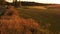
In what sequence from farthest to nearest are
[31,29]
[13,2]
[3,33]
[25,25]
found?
[13,2], [25,25], [31,29], [3,33]

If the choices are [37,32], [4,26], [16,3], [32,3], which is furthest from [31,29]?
[32,3]

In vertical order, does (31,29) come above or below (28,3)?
above

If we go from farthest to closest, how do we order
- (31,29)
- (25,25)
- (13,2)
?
(13,2)
(25,25)
(31,29)

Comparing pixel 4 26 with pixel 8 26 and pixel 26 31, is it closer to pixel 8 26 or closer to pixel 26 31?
pixel 8 26

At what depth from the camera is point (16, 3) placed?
3884 cm

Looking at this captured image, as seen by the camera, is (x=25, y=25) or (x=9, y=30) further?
(x=25, y=25)

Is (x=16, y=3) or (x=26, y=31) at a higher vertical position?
→ (x=26, y=31)

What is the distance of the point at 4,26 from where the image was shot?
12766 mm

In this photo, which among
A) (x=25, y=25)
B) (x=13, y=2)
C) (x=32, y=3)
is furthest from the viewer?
(x=32, y=3)

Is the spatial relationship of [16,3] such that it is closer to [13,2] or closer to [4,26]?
[13,2]

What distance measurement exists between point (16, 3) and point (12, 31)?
27.3 meters

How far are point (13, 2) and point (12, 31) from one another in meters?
27.3

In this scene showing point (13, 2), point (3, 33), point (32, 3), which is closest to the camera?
point (3, 33)

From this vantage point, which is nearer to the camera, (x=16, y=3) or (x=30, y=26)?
(x=30, y=26)
